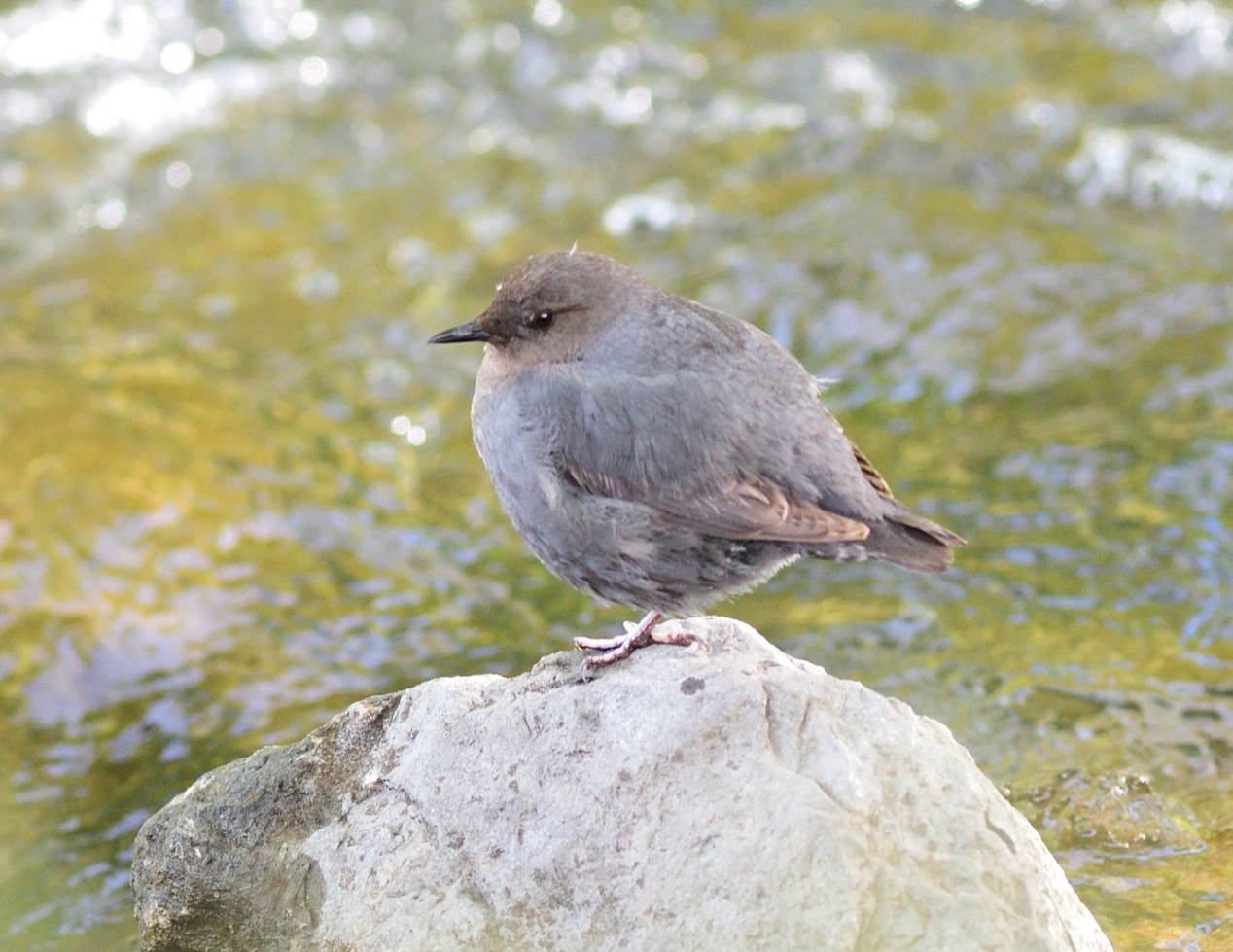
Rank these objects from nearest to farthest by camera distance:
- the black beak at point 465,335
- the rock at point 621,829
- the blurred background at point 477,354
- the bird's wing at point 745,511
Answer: the rock at point 621,829 → the bird's wing at point 745,511 → the black beak at point 465,335 → the blurred background at point 477,354

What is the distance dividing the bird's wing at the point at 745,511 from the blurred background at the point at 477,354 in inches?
55.7

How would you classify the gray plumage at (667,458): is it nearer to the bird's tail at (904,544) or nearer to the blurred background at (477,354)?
the bird's tail at (904,544)

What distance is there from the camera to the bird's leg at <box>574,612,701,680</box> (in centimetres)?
378

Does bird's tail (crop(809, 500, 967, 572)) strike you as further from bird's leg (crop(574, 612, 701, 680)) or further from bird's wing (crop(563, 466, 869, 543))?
bird's leg (crop(574, 612, 701, 680))

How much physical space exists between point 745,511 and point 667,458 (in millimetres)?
238

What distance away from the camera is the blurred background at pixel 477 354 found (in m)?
5.31

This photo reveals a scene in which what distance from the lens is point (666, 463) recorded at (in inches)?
150

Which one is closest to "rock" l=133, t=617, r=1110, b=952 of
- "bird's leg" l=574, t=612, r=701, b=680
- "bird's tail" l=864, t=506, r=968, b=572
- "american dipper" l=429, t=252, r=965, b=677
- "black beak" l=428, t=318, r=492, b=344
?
"bird's leg" l=574, t=612, r=701, b=680

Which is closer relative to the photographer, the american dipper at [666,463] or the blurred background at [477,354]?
the american dipper at [666,463]

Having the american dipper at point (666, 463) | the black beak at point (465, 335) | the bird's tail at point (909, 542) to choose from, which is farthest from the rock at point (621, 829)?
the black beak at point (465, 335)

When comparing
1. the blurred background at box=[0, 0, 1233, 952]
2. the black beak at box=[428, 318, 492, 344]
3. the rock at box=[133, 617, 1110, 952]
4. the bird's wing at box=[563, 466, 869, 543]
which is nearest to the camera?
the rock at box=[133, 617, 1110, 952]

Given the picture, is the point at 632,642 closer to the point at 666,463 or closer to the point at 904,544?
the point at 666,463

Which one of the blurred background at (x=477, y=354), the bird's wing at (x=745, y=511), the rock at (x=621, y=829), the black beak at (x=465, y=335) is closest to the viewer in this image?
the rock at (x=621, y=829)

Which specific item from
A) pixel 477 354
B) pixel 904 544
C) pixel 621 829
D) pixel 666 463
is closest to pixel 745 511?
pixel 666 463
